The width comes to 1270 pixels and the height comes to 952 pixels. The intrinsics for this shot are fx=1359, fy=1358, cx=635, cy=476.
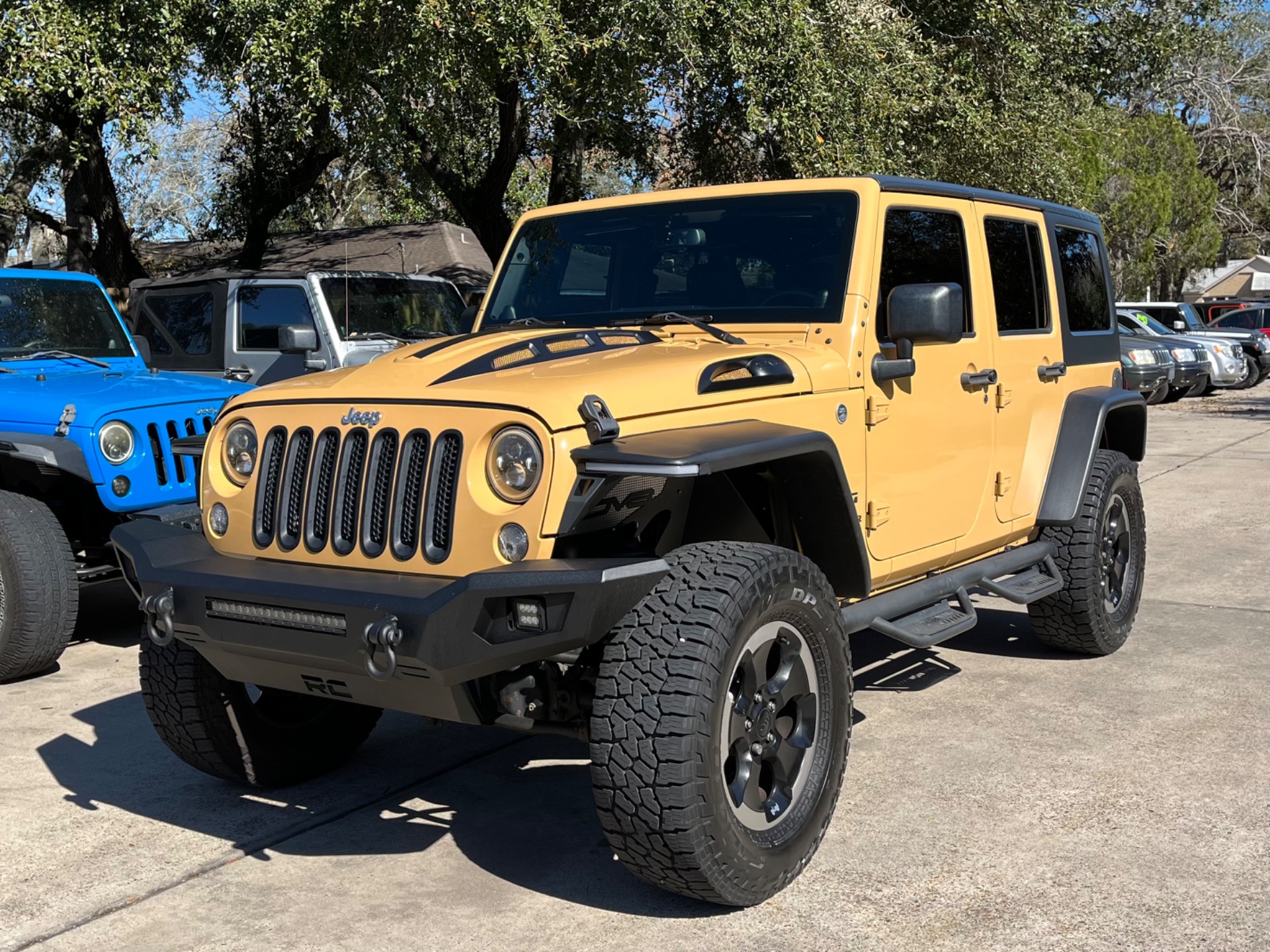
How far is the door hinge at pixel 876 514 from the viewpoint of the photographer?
452 cm

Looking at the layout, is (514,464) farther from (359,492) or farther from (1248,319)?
(1248,319)

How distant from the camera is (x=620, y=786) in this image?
3428 millimetres

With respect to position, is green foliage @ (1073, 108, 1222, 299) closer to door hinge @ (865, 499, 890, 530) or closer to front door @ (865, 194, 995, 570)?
front door @ (865, 194, 995, 570)

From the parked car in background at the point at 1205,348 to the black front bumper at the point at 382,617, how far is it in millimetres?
19892

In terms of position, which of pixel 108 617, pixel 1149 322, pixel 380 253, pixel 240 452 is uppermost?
pixel 380 253

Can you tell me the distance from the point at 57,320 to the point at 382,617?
17.7ft

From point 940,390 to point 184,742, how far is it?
2.89m

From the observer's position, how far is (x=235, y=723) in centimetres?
445

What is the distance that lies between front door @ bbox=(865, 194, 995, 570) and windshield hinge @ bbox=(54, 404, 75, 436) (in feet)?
12.5

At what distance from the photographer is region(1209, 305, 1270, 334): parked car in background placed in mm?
26500

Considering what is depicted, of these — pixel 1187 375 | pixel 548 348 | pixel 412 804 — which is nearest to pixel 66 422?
pixel 412 804

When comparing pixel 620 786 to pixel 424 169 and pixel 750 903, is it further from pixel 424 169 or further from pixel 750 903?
pixel 424 169

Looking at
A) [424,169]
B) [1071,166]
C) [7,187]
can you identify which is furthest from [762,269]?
[7,187]

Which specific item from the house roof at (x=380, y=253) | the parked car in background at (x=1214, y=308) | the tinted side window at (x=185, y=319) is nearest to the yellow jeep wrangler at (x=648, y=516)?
the tinted side window at (x=185, y=319)
